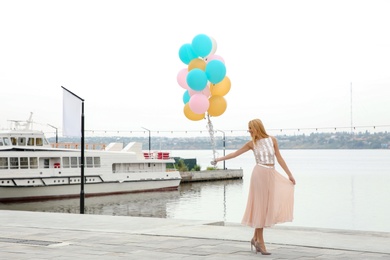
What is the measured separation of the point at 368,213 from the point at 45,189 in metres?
22.3

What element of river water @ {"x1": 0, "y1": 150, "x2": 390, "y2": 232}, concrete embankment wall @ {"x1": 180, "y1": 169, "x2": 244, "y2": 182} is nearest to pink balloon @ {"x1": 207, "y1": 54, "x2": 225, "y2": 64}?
river water @ {"x1": 0, "y1": 150, "x2": 390, "y2": 232}

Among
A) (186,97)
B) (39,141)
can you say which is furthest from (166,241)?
(39,141)

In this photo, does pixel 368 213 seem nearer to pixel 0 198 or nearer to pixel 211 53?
pixel 211 53

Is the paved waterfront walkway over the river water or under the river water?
over

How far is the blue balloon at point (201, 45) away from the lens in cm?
2775

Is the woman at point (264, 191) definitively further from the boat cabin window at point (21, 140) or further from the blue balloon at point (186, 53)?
the boat cabin window at point (21, 140)

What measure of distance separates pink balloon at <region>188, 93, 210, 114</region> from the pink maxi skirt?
16899 mm

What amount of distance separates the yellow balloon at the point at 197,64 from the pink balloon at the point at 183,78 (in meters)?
0.54

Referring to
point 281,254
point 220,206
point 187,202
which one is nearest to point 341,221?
point 220,206

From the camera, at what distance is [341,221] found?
135 ft

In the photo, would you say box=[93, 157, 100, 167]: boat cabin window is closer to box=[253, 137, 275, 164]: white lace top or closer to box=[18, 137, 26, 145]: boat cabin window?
box=[18, 137, 26, 145]: boat cabin window

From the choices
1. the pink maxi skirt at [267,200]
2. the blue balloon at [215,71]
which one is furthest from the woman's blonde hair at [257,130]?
the blue balloon at [215,71]

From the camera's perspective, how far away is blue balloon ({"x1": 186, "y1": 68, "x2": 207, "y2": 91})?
26344 millimetres

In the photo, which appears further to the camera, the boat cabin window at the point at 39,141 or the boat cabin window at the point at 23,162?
the boat cabin window at the point at 39,141
